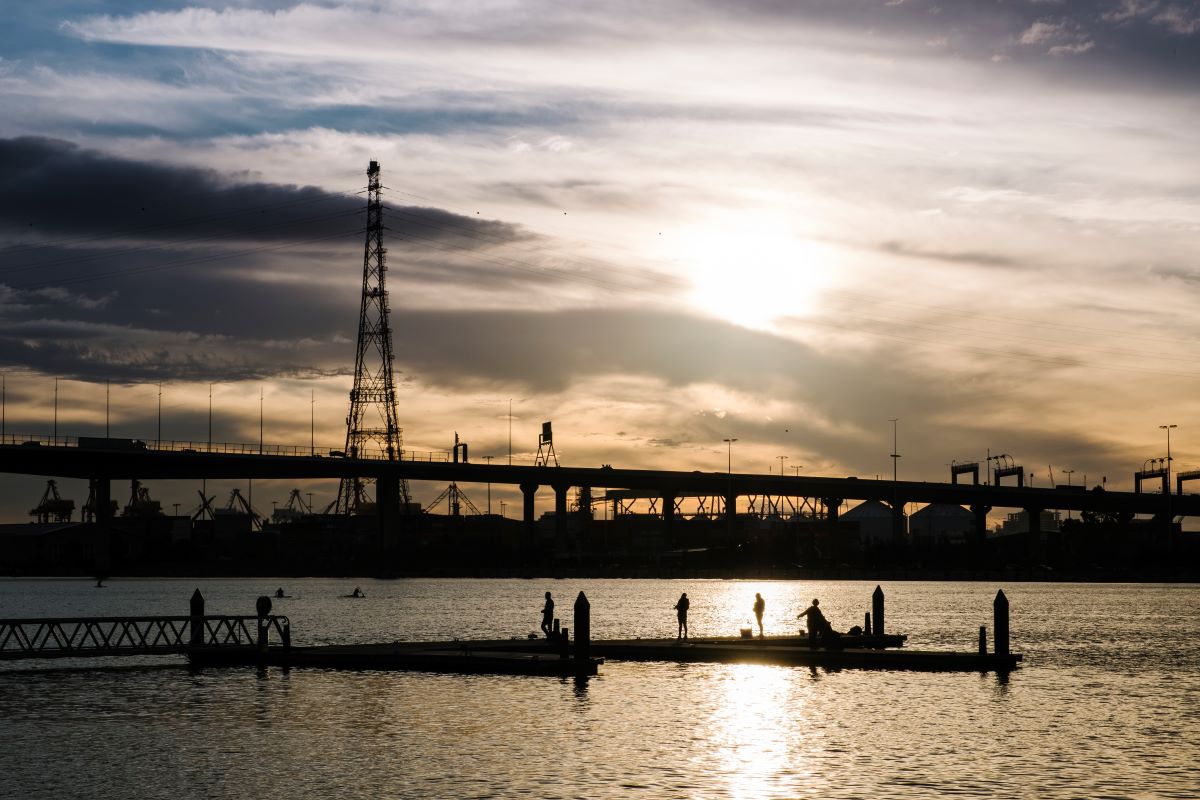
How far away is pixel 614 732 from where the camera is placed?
42.4 m

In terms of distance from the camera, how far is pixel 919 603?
15062 cm

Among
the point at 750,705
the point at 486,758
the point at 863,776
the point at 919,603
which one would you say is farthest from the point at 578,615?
the point at 919,603

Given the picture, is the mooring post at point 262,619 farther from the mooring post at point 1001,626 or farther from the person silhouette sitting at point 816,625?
the mooring post at point 1001,626

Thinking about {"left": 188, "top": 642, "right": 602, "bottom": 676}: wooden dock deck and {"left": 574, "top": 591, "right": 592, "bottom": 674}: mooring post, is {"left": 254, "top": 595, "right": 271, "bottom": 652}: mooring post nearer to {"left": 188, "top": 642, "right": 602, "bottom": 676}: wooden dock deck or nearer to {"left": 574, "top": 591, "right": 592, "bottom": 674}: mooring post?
{"left": 188, "top": 642, "right": 602, "bottom": 676}: wooden dock deck

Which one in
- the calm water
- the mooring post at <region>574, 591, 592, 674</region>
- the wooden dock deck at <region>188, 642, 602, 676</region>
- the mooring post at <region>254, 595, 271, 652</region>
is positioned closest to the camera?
the calm water

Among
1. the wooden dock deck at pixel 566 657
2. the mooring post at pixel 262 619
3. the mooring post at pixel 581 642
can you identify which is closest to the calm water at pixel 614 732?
the wooden dock deck at pixel 566 657

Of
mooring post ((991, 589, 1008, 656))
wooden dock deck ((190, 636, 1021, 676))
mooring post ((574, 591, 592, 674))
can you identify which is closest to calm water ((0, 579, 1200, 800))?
wooden dock deck ((190, 636, 1021, 676))

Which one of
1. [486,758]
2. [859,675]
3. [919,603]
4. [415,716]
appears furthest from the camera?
[919,603]

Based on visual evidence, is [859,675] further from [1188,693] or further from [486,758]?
[486,758]

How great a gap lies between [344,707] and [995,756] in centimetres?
2178

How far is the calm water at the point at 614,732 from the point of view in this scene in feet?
112

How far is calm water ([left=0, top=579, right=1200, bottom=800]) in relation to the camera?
34188 millimetres

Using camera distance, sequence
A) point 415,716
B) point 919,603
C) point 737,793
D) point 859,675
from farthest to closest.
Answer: point 919,603
point 859,675
point 415,716
point 737,793

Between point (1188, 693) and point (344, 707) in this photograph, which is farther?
point (1188, 693)
